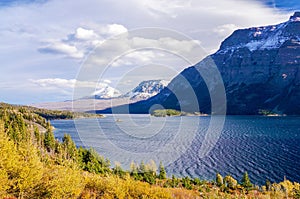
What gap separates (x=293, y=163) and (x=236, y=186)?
96.6ft

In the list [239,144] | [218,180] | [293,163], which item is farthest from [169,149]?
[218,180]

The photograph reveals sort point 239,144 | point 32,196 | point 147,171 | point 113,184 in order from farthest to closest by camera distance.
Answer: point 239,144 < point 147,171 < point 113,184 < point 32,196

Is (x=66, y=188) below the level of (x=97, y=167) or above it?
above

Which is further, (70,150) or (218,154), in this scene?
(218,154)

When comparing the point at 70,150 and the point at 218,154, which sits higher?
the point at 70,150

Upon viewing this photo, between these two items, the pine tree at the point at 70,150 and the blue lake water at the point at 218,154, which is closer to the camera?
the pine tree at the point at 70,150

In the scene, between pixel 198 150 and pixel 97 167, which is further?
pixel 198 150

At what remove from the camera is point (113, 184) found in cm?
2622

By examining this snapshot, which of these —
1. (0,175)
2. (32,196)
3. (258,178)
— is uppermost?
(0,175)

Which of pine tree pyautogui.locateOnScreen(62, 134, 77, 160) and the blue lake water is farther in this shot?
the blue lake water

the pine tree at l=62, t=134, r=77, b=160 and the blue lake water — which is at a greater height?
the pine tree at l=62, t=134, r=77, b=160

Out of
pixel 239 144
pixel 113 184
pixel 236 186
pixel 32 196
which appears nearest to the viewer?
pixel 32 196

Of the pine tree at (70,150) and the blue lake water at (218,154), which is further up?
the pine tree at (70,150)

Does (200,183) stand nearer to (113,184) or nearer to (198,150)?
(113,184)
